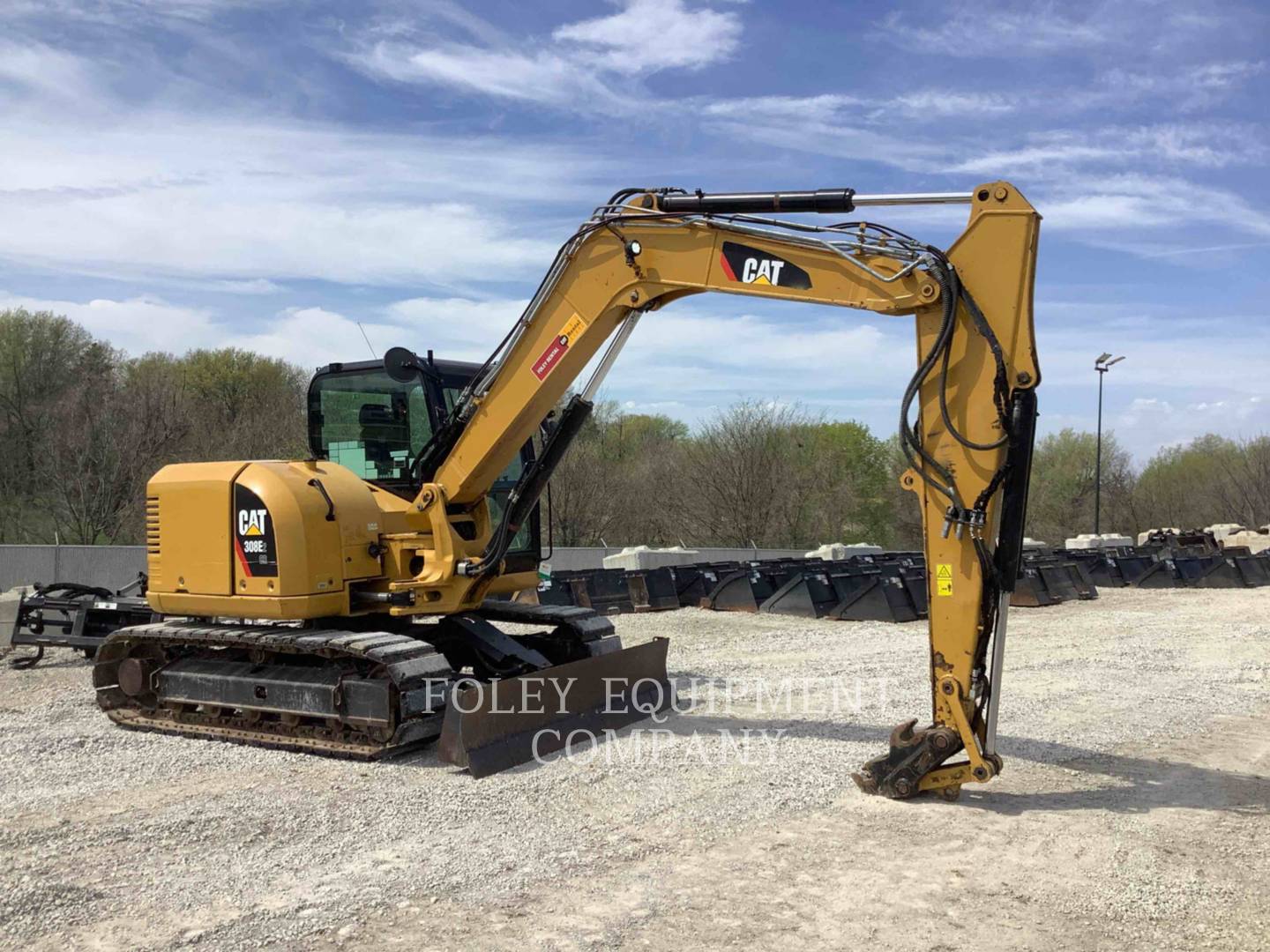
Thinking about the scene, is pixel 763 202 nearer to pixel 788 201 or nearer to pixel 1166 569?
pixel 788 201

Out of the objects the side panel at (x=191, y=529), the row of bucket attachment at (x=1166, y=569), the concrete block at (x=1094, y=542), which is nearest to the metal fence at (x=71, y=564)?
the row of bucket attachment at (x=1166, y=569)

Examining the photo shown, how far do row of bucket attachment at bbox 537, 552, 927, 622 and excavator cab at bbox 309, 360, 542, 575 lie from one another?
7.06 m

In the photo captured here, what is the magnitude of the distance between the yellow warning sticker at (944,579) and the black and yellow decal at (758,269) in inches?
73.7

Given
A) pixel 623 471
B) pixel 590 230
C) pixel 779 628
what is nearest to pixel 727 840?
pixel 590 230

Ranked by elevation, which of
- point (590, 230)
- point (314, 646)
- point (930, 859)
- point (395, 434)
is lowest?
point (930, 859)

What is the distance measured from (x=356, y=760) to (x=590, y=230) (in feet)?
12.7

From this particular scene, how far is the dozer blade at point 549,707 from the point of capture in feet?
23.4

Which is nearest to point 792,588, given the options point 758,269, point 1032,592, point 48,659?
point 1032,592

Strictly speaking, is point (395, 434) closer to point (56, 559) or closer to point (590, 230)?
point (590, 230)

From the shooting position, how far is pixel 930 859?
5352 millimetres

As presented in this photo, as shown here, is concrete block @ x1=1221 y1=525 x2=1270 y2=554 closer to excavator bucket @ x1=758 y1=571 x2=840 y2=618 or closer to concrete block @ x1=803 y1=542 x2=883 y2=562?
concrete block @ x1=803 y1=542 x2=883 y2=562

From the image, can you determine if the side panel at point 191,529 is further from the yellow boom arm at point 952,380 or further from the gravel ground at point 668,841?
the yellow boom arm at point 952,380

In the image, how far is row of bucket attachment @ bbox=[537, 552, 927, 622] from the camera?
1612 centimetres

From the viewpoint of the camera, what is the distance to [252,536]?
804 centimetres
